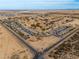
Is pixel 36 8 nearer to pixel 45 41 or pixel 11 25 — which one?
pixel 11 25

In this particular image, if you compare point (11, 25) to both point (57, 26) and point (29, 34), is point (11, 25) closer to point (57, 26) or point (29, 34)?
point (29, 34)

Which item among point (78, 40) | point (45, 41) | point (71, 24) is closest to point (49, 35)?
point (45, 41)

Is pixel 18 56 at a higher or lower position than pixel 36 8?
lower

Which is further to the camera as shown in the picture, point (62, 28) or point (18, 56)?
point (62, 28)

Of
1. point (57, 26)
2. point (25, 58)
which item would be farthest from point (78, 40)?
point (25, 58)

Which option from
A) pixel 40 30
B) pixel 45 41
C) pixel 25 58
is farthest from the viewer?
pixel 40 30

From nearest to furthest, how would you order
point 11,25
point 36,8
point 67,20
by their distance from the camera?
point 11,25, point 67,20, point 36,8
